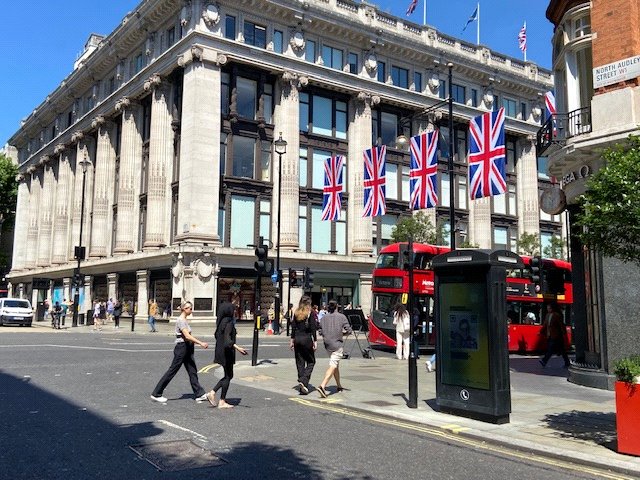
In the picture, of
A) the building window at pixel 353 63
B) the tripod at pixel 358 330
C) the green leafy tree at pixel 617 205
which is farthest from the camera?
the building window at pixel 353 63

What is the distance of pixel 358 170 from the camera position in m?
42.6

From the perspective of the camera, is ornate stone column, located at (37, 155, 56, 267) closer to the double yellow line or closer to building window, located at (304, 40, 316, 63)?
building window, located at (304, 40, 316, 63)

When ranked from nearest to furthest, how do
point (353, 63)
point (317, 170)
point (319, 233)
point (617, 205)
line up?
1. point (617, 205)
2. point (319, 233)
3. point (317, 170)
4. point (353, 63)

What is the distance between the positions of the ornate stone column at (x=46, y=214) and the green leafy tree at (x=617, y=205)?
62.2 meters

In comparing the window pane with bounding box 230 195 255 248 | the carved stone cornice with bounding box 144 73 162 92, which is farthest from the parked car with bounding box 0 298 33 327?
the carved stone cornice with bounding box 144 73 162 92

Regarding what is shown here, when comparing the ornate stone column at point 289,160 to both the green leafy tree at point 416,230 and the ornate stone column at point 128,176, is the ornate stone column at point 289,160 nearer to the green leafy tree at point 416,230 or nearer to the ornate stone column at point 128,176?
the green leafy tree at point 416,230

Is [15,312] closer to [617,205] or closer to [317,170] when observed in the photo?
[317,170]

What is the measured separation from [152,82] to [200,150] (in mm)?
8342

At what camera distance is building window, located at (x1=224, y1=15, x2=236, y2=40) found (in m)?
37.5

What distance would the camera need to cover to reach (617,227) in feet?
23.3

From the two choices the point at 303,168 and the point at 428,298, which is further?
the point at 303,168

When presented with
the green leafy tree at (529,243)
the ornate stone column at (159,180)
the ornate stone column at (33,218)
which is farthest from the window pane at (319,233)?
the ornate stone column at (33,218)

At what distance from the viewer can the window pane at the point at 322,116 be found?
41812 mm

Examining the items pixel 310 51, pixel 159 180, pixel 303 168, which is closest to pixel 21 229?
pixel 159 180
